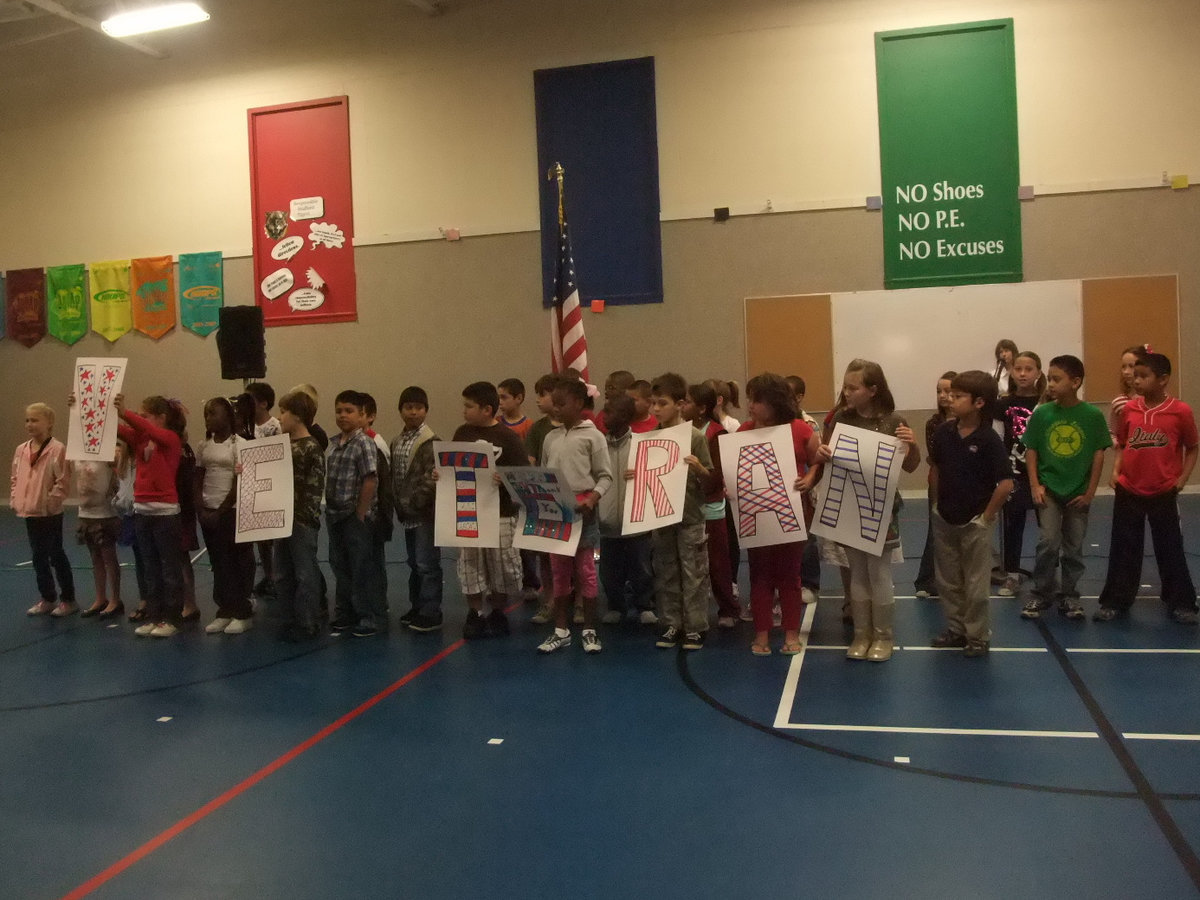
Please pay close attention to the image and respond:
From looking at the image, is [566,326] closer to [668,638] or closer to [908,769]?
[668,638]

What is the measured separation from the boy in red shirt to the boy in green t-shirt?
0.17 metres

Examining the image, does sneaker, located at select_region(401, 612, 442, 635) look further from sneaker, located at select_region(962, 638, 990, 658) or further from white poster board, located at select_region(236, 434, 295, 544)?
sneaker, located at select_region(962, 638, 990, 658)

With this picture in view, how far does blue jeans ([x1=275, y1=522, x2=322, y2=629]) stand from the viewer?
224 inches

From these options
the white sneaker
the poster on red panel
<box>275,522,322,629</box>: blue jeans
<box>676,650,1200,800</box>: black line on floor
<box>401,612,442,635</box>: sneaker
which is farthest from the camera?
the poster on red panel

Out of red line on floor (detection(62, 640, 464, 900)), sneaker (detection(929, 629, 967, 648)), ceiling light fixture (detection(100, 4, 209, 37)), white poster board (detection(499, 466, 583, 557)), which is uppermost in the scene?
ceiling light fixture (detection(100, 4, 209, 37))

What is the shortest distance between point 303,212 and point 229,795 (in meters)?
10.8

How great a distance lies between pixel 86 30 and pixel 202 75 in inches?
74.8

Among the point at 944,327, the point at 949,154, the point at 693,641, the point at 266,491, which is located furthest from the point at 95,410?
the point at 949,154

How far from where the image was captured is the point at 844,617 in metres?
5.66

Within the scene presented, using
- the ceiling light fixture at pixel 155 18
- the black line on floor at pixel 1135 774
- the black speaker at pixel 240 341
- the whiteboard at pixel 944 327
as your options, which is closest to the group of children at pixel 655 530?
the black line on floor at pixel 1135 774

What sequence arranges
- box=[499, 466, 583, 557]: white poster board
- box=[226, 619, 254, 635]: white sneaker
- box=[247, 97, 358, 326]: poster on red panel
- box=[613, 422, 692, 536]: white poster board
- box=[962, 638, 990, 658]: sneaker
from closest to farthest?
box=[962, 638, 990, 658]: sneaker, box=[613, 422, 692, 536]: white poster board, box=[499, 466, 583, 557]: white poster board, box=[226, 619, 254, 635]: white sneaker, box=[247, 97, 358, 326]: poster on red panel

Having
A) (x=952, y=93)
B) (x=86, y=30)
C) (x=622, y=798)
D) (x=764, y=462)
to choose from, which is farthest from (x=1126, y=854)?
(x=86, y=30)

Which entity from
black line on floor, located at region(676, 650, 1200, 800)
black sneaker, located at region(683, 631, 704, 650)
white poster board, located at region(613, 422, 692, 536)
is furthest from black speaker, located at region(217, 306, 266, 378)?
black line on floor, located at region(676, 650, 1200, 800)

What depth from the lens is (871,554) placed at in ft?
15.9
